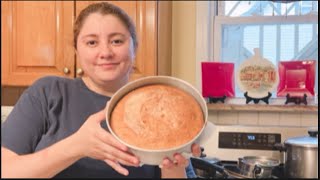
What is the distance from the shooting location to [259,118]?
1226 mm

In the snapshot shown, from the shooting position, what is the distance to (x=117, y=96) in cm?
29

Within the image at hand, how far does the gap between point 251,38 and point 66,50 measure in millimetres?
652

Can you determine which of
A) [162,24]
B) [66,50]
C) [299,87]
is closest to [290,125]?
[299,87]

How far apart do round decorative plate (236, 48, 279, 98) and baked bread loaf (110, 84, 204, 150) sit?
0.87m

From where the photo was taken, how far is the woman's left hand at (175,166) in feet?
0.82

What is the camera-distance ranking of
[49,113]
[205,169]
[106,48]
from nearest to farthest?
[106,48]
[49,113]
[205,169]

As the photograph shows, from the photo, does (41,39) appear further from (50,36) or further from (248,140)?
(248,140)

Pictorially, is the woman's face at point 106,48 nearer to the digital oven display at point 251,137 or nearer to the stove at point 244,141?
the stove at point 244,141

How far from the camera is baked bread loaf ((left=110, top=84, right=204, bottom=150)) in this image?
26 cm

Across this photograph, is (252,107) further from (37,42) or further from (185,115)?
(185,115)

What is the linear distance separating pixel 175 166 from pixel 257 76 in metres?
0.94

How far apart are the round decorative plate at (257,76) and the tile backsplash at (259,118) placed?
106mm

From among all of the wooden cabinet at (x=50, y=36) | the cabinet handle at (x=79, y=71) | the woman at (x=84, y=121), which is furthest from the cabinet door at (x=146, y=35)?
the woman at (x=84, y=121)

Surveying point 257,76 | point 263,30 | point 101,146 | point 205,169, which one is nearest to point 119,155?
point 101,146
